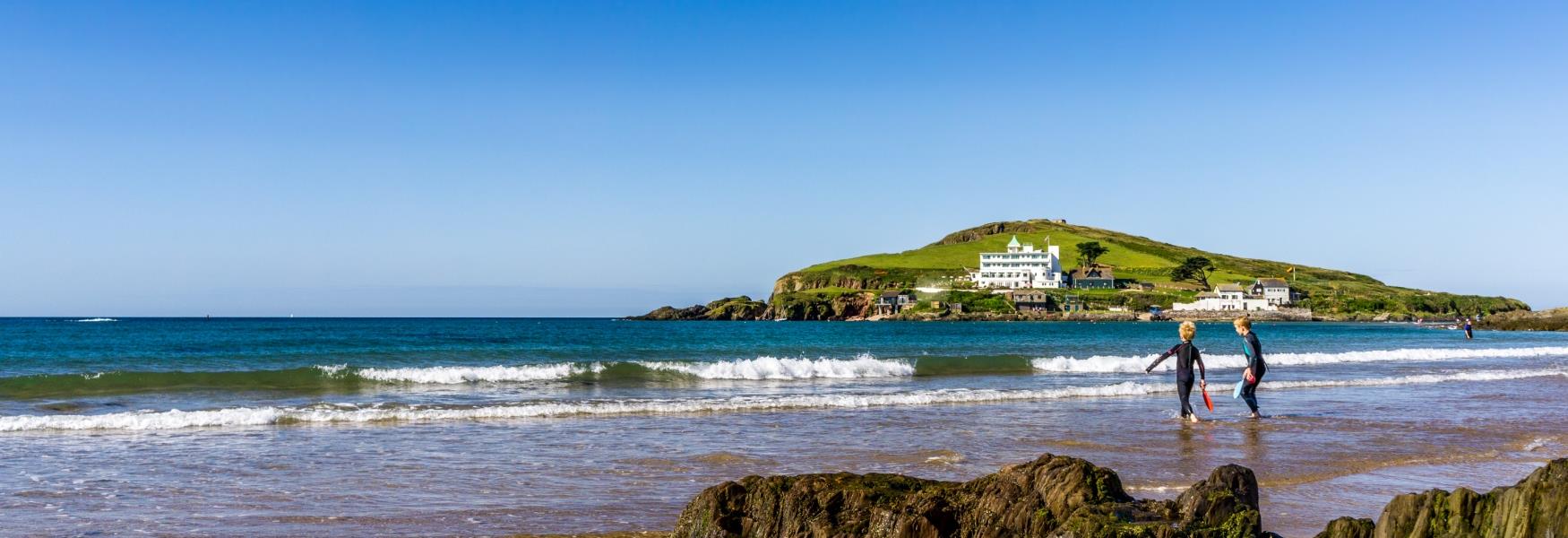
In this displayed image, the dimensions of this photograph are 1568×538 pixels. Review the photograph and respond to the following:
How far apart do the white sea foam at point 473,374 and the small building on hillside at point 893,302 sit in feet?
443

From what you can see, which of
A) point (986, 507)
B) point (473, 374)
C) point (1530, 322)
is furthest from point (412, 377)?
point (1530, 322)

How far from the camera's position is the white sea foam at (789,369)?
3166 cm

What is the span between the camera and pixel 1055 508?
5785 mm

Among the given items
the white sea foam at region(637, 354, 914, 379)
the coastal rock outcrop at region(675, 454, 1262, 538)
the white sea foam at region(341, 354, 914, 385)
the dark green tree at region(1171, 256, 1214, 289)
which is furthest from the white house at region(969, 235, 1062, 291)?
the coastal rock outcrop at region(675, 454, 1262, 538)

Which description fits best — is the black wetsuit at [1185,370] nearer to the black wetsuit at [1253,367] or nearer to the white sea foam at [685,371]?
the black wetsuit at [1253,367]

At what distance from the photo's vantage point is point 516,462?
12695 millimetres

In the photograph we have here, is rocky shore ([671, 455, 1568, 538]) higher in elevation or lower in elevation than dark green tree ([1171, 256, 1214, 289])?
lower

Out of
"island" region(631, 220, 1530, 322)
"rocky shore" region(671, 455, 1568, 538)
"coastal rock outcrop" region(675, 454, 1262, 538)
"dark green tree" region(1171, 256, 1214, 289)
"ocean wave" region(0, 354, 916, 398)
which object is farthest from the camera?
"dark green tree" region(1171, 256, 1214, 289)

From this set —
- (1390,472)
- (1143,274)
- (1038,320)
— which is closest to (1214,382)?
(1390,472)

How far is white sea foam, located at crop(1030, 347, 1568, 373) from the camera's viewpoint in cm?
3525

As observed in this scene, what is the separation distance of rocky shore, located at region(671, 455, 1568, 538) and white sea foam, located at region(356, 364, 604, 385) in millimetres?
24515

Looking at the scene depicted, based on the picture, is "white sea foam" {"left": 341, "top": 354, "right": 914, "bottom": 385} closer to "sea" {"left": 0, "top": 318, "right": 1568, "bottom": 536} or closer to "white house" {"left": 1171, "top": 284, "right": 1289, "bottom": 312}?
"sea" {"left": 0, "top": 318, "right": 1568, "bottom": 536}

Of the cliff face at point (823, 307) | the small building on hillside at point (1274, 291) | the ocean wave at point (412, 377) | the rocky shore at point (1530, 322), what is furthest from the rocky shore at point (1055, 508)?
the small building on hillside at point (1274, 291)

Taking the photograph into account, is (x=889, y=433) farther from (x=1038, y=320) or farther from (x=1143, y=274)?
(x=1143, y=274)
